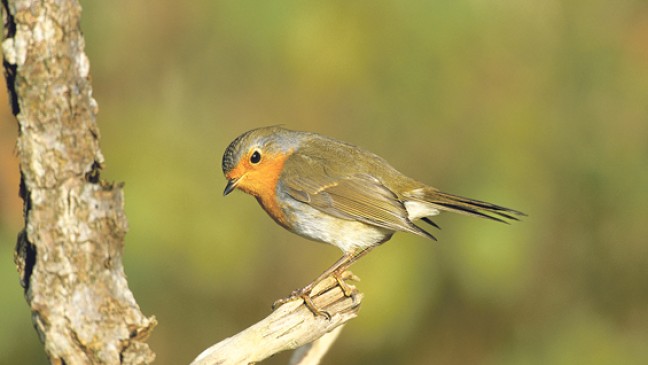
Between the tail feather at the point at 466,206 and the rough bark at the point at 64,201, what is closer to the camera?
the rough bark at the point at 64,201

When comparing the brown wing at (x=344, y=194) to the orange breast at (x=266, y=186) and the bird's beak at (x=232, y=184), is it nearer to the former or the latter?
the orange breast at (x=266, y=186)

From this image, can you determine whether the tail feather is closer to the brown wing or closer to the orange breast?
the brown wing

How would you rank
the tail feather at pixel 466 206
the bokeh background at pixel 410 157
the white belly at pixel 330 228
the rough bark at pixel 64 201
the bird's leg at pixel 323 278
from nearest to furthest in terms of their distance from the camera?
the rough bark at pixel 64 201 → the bird's leg at pixel 323 278 → the tail feather at pixel 466 206 → the white belly at pixel 330 228 → the bokeh background at pixel 410 157

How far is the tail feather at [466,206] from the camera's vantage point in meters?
3.89

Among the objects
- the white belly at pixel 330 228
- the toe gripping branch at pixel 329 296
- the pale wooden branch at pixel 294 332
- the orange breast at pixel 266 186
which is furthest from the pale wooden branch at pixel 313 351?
the orange breast at pixel 266 186

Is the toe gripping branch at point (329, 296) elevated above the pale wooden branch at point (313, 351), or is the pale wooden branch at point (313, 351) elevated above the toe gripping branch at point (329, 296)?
the toe gripping branch at point (329, 296)

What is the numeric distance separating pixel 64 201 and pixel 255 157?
195 centimetres

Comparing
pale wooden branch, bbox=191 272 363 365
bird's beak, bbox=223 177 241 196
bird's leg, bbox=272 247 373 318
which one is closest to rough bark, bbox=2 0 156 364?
pale wooden branch, bbox=191 272 363 365

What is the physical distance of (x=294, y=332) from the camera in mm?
3174

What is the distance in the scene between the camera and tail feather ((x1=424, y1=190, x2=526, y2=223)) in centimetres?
389

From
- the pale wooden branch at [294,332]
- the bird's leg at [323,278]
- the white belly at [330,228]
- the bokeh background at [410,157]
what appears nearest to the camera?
the pale wooden branch at [294,332]

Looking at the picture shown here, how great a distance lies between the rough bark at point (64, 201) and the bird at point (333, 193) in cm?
170

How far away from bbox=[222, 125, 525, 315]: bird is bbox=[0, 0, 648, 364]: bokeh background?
27.4 inches

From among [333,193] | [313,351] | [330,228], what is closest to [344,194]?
[333,193]
